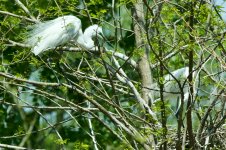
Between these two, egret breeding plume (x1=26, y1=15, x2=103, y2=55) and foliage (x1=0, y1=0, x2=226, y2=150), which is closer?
foliage (x1=0, y1=0, x2=226, y2=150)

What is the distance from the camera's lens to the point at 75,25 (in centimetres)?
732

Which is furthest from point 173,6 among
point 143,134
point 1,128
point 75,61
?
point 1,128

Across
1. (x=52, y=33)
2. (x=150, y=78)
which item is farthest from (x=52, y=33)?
(x=150, y=78)

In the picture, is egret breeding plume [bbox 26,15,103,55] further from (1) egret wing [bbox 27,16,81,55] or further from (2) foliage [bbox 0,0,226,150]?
(2) foliage [bbox 0,0,226,150]

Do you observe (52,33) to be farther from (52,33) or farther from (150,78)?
(150,78)

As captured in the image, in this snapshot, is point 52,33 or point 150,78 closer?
point 150,78

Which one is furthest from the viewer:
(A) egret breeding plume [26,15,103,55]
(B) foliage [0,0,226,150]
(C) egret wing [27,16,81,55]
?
(C) egret wing [27,16,81,55]

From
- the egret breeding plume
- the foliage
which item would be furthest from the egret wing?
the foliage

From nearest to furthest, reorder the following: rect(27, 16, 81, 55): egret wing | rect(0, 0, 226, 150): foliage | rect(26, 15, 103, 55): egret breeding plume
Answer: rect(0, 0, 226, 150): foliage
rect(26, 15, 103, 55): egret breeding plume
rect(27, 16, 81, 55): egret wing

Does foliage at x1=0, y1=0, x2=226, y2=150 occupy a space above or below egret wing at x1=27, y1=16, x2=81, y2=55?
below

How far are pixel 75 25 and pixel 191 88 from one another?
8.11 feet

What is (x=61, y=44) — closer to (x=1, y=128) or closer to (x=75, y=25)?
(x=75, y=25)

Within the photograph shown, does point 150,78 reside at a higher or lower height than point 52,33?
lower

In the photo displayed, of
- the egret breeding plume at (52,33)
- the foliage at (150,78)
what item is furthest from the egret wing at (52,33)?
the foliage at (150,78)
